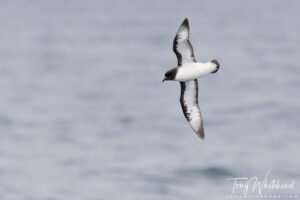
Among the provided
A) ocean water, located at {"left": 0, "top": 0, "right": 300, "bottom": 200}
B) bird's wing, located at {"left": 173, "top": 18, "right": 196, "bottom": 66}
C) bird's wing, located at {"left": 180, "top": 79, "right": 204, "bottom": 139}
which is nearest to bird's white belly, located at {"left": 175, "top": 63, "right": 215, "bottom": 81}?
bird's wing, located at {"left": 173, "top": 18, "right": 196, "bottom": 66}

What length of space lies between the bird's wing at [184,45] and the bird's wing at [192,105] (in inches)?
43.0

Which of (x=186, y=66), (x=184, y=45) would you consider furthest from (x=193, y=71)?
(x=184, y=45)

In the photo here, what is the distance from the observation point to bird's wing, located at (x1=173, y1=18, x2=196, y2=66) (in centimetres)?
1944

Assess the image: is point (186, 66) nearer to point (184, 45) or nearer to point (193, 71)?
point (193, 71)

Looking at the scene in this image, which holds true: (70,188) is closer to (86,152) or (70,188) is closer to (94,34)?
(86,152)

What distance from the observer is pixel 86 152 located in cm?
5906

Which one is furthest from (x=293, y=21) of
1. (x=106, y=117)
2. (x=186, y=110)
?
(x=186, y=110)

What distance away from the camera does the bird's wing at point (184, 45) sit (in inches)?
765

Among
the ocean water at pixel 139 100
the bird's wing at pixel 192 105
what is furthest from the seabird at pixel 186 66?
the ocean water at pixel 139 100

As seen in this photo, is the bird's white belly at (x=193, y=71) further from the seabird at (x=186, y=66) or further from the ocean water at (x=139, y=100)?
the ocean water at (x=139, y=100)

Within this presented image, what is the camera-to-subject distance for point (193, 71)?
1928 centimetres

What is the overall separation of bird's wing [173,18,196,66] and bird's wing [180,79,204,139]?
1.09 m

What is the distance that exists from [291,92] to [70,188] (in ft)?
130

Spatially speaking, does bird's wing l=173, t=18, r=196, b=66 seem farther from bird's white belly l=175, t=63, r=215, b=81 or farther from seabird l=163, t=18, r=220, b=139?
bird's white belly l=175, t=63, r=215, b=81
